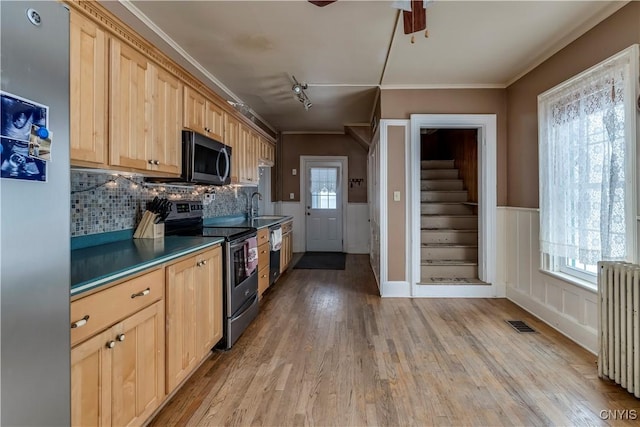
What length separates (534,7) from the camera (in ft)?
7.49

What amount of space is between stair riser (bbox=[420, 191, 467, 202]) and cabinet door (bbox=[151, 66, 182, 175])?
13.2 ft

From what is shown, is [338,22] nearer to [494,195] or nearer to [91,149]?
[91,149]

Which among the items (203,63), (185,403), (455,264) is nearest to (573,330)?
(455,264)

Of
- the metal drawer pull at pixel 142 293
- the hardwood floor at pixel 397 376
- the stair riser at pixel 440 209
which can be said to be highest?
the stair riser at pixel 440 209

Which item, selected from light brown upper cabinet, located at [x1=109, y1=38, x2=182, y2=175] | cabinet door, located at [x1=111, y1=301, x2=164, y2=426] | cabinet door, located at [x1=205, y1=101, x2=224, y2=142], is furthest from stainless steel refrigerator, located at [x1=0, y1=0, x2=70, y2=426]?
A: cabinet door, located at [x1=205, y1=101, x2=224, y2=142]

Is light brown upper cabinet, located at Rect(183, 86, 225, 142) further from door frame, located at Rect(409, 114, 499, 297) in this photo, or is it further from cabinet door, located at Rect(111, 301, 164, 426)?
door frame, located at Rect(409, 114, 499, 297)

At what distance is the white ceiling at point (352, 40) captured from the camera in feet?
7.54

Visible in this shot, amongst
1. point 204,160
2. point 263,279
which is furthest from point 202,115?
point 263,279

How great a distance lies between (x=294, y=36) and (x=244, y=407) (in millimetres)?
2729

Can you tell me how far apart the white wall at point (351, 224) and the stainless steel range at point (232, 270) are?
3.69 meters

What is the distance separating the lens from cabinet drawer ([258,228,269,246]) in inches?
141

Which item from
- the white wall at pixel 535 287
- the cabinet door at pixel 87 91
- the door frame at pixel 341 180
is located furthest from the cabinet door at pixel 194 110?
the door frame at pixel 341 180

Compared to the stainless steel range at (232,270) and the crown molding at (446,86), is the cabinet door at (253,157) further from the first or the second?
the crown molding at (446,86)

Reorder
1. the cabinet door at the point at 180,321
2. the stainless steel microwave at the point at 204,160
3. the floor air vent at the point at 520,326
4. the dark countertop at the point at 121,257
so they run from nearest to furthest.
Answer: the dark countertop at the point at 121,257, the cabinet door at the point at 180,321, the stainless steel microwave at the point at 204,160, the floor air vent at the point at 520,326
